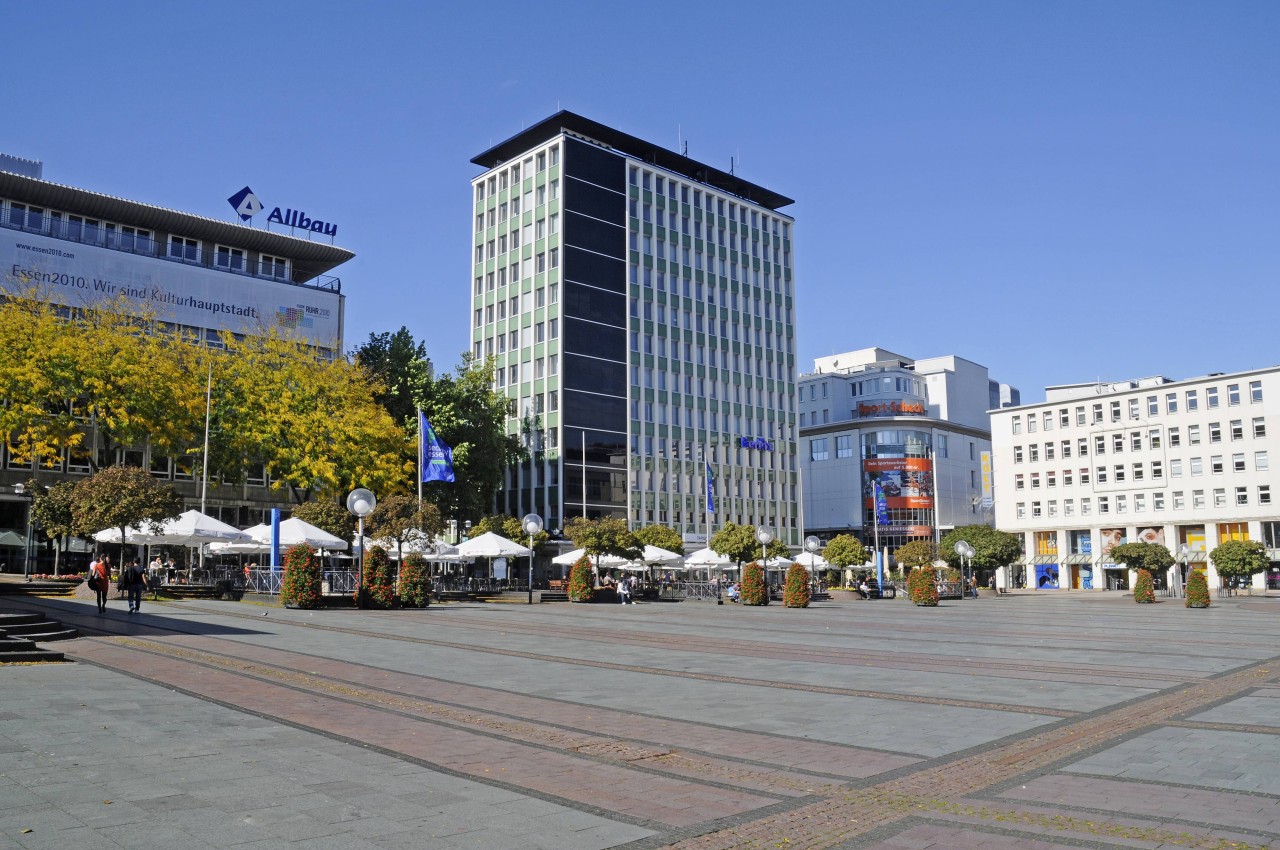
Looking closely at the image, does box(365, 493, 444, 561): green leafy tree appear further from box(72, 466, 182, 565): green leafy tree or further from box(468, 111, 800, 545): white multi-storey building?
box(468, 111, 800, 545): white multi-storey building

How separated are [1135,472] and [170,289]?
8352 cm

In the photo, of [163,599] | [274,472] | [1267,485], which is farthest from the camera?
[1267,485]

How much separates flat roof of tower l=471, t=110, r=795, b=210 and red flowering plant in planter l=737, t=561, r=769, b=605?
49410 millimetres

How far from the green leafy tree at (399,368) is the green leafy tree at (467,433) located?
841 mm

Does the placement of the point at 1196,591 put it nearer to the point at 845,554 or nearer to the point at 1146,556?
the point at 845,554

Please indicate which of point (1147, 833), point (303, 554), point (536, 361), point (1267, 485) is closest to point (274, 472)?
point (303, 554)

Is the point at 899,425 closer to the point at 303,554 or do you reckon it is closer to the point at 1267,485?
the point at 1267,485

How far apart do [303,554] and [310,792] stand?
26258 mm

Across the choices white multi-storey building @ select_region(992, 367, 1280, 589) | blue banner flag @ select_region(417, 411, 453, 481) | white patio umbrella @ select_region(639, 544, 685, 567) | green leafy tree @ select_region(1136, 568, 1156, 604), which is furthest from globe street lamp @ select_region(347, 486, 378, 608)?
white multi-storey building @ select_region(992, 367, 1280, 589)

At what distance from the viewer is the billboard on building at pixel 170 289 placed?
2282 inches

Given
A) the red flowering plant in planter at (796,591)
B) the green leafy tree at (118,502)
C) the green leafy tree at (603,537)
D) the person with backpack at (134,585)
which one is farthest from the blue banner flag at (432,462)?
the person with backpack at (134,585)

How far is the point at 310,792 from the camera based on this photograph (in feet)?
24.7

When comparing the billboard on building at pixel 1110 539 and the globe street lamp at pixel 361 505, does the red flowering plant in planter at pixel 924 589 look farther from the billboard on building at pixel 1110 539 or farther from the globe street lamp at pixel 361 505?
the billboard on building at pixel 1110 539

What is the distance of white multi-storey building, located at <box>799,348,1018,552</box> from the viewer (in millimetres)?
120062
